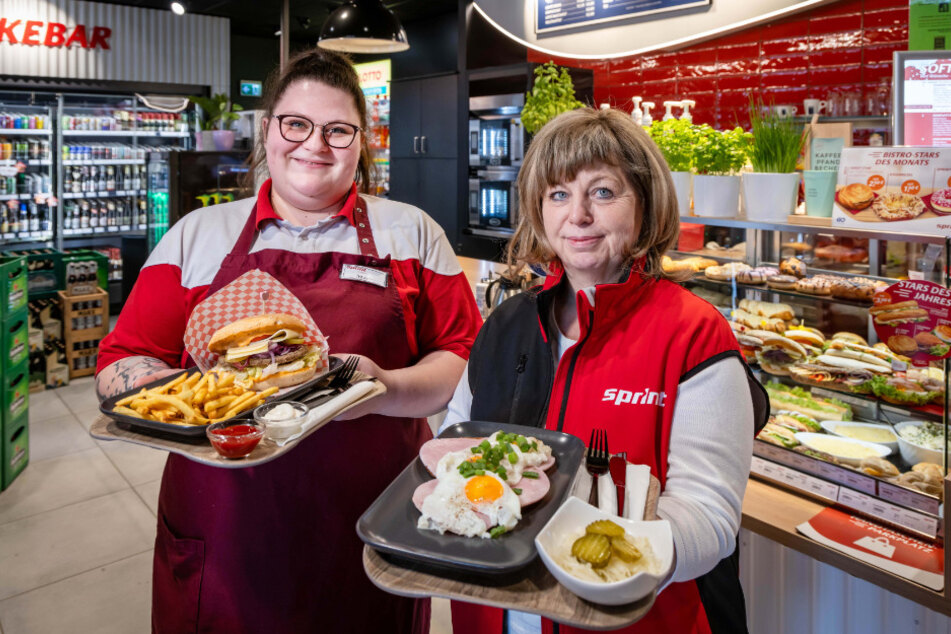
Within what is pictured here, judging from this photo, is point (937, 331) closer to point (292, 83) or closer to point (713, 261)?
point (713, 261)

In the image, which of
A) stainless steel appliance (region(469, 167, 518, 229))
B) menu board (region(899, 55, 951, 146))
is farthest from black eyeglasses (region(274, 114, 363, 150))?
stainless steel appliance (region(469, 167, 518, 229))

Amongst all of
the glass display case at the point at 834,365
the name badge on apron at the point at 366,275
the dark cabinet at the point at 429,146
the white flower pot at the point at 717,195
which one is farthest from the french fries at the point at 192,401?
the dark cabinet at the point at 429,146

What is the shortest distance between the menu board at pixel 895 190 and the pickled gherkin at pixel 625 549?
1.50m

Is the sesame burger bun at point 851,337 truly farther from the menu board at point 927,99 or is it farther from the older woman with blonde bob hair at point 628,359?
the older woman with blonde bob hair at point 628,359

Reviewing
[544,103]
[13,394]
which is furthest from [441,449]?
[13,394]

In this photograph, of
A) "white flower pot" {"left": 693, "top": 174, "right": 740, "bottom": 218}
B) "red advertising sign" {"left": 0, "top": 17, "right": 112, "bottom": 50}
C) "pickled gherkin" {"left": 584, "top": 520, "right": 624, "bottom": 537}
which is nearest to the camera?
"pickled gherkin" {"left": 584, "top": 520, "right": 624, "bottom": 537}

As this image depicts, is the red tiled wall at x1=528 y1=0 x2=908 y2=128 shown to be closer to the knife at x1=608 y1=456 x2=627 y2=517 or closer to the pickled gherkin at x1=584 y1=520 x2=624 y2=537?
the knife at x1=608 y1=456 x2=627 y2=517

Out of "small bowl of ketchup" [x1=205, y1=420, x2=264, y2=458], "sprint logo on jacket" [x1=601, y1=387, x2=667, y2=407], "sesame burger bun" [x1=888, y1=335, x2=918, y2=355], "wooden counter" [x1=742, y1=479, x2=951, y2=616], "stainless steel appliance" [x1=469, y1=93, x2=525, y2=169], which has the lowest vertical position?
"wooden counter" [x1=742, y1=479, x2=951, y2=616]

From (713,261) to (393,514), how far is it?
6.57ft

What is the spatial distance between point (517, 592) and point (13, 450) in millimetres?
4260

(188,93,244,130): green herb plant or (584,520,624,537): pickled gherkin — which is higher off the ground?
(188,93,244,130): green herb plant

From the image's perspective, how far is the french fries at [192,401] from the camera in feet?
4.73

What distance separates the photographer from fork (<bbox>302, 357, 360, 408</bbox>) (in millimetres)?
1540

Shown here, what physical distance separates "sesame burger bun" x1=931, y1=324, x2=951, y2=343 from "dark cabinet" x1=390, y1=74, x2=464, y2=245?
645 cm
